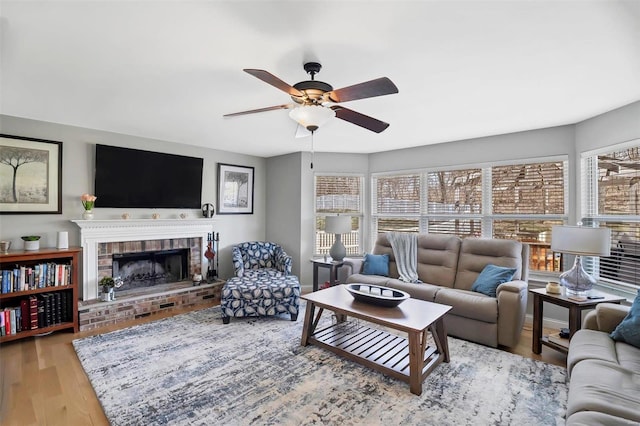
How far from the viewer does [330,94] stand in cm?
203

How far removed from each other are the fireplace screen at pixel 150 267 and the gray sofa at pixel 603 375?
4.60 meters

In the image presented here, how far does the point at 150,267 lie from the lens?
4562 millimetres

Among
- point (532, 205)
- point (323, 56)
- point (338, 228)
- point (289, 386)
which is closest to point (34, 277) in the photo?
point (289, 386)

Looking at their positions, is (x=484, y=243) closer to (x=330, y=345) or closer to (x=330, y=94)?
(x=330, y=345)

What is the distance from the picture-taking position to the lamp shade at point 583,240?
2.65 metres

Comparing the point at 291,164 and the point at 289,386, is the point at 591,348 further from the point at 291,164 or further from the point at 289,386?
the point at 291,164

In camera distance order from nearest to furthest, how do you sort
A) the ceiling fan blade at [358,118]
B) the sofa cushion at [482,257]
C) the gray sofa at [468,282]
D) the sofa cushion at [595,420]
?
1. the sofa cushion at [595,420]
2. the ceiling fan blade at [358,118]
3. the gray sofa at [468,282]
4. the sofa cushion at [482,257]

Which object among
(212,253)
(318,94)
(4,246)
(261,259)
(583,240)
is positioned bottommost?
(261,259)

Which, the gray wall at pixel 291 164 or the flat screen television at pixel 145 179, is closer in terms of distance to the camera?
the gray wall at pixel 291 164

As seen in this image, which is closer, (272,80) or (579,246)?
(272,80)

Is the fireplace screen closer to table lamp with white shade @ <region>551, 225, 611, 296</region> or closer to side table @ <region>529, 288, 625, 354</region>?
side table @ <region>529, 288, 625, 354</region>

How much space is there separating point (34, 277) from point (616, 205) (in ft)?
19.8

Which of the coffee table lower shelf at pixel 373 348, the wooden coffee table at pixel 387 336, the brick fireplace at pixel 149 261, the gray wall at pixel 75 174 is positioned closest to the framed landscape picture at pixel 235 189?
the gray wall at pixel 75 174

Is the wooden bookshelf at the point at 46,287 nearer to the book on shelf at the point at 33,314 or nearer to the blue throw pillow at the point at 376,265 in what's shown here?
the book on shelf at the point at 33,314
